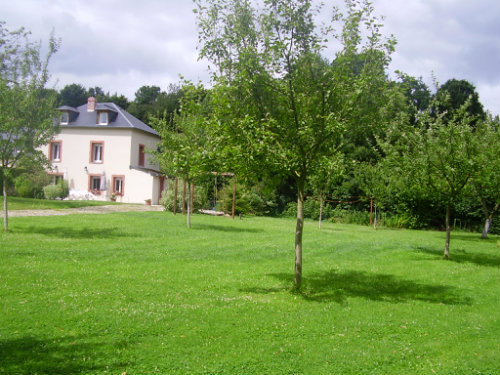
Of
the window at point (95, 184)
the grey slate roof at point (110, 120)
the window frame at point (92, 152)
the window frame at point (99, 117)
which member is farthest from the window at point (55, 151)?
the window frame at point (99, 117)

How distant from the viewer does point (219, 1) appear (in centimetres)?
802

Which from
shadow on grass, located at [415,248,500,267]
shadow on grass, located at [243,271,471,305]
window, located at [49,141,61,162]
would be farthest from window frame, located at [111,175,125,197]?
shadow on grass, located at [243,271,471,305]

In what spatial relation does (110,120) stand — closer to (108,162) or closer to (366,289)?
(108,162)

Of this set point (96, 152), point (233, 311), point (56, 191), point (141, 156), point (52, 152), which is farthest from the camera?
point (141, 156)

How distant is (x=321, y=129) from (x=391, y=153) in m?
6.34

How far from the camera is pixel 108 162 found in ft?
120

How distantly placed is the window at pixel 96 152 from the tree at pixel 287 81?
103 feet

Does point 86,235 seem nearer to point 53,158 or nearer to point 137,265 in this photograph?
point 137,265

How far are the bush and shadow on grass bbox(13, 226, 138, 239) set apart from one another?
63.2 ft

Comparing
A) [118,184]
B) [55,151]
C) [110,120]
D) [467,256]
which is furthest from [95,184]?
[467,256]

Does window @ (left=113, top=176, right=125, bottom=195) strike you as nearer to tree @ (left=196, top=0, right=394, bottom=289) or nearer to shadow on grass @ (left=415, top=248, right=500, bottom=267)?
shadow on grass @ (left=415, top=248, right=500, bottom=267)

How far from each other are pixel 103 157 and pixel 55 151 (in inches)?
200

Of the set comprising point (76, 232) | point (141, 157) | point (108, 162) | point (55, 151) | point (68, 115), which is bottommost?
point (76, 232)

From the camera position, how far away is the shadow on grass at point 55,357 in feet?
15.0
